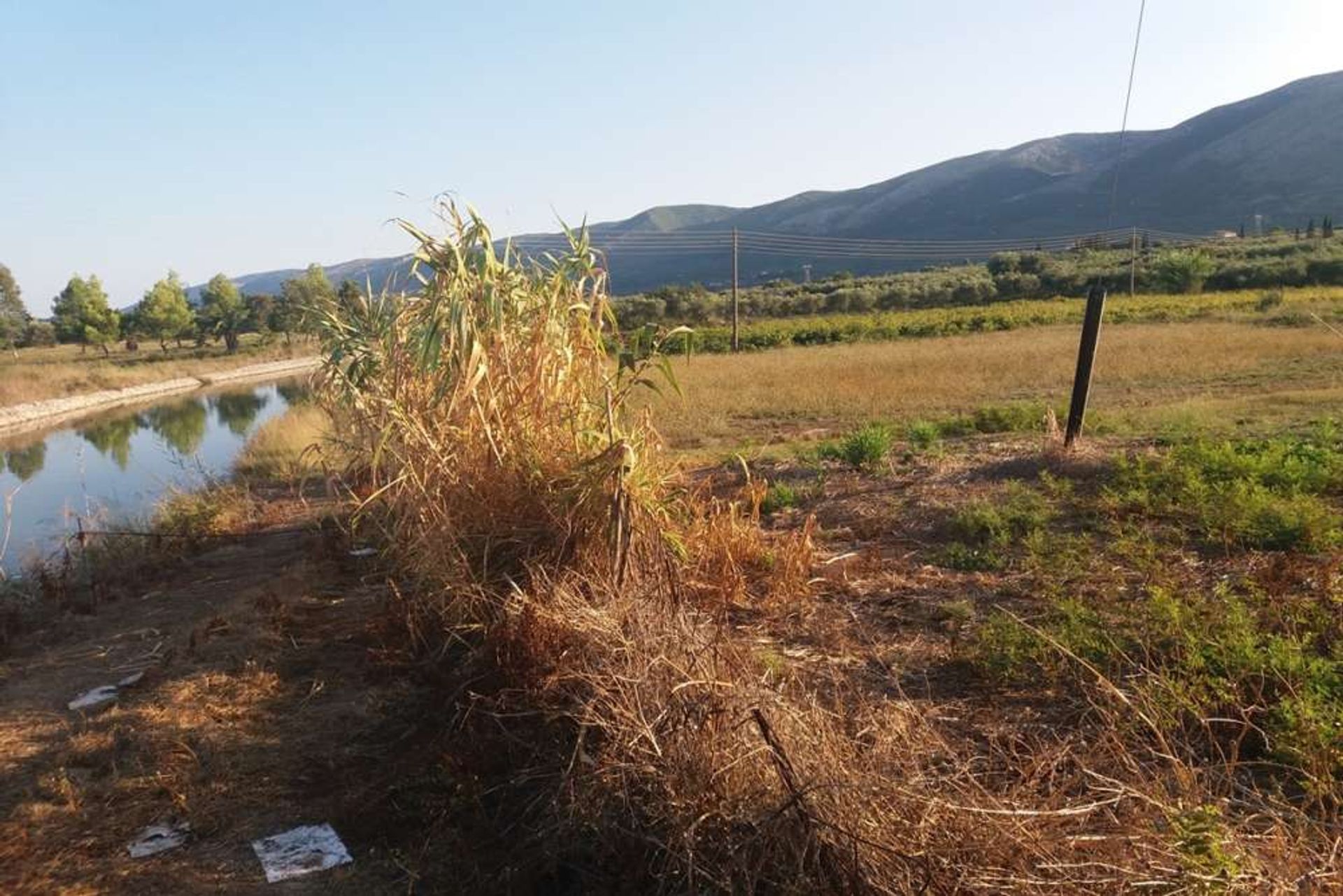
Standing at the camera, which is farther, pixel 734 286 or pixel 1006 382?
pixel 734 286

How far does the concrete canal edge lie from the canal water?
1.39 metres

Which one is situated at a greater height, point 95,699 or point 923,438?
point 95,699

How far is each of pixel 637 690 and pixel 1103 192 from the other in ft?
425

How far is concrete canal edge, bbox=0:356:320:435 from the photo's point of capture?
91.8ft

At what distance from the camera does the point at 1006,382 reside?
52.2ft

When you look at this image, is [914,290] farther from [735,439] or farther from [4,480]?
[4,480]

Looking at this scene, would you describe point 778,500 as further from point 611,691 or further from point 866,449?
point 611,691

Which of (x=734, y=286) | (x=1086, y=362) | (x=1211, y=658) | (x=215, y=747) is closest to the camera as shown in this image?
(x=1211, y=658)

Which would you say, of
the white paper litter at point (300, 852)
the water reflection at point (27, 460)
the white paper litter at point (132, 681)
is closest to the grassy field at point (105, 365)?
the water reflection at point (27, 460)

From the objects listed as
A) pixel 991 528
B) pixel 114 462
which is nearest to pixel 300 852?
pixel 991 528

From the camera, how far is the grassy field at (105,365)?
3206 cm

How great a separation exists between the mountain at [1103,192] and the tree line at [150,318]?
1902 centimetres

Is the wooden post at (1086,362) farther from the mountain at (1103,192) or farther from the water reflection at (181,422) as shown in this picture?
the mountain at (1103,192)

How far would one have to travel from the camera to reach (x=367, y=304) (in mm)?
5633
